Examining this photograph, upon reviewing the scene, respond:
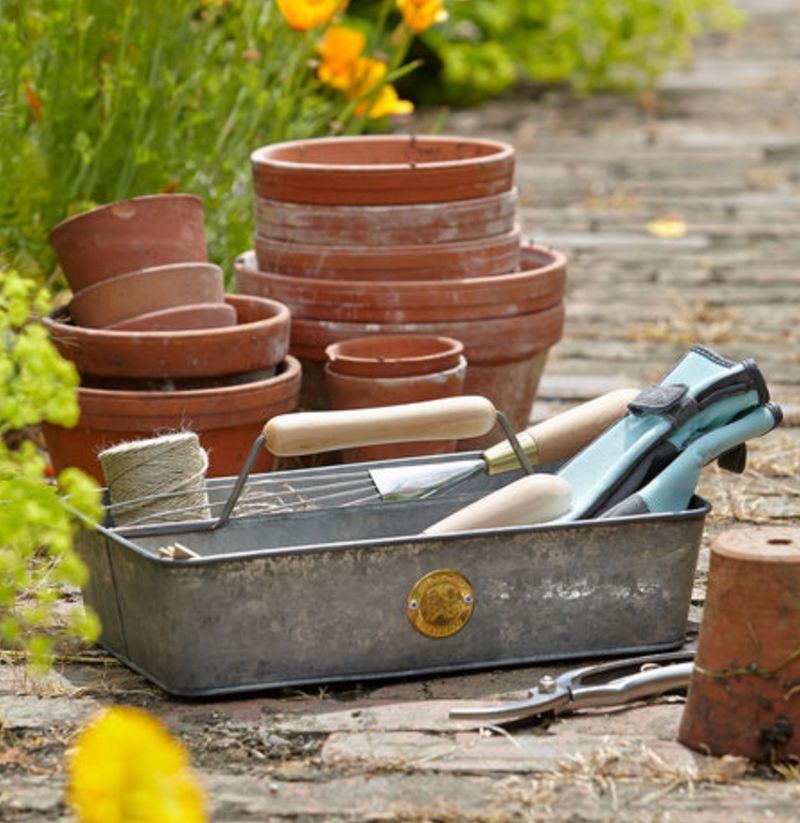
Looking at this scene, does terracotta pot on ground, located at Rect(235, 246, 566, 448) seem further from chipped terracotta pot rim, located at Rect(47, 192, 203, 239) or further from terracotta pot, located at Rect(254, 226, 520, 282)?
chipped terracotta pot rim, located at Rect(47, 192, 203, 239)

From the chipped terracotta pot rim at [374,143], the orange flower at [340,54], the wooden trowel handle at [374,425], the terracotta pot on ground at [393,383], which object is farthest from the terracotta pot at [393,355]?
the orange flower at [340,54]

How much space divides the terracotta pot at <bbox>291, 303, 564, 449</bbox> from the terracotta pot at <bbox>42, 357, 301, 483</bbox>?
0.24 m

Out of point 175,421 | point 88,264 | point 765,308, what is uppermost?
point 88,264

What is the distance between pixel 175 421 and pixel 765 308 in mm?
2435

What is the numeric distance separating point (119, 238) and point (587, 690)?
1.37 metres

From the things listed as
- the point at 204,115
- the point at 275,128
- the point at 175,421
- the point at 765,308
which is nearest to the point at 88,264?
the point at 175,421

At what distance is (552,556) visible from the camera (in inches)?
89.7

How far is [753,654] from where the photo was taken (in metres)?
1.93

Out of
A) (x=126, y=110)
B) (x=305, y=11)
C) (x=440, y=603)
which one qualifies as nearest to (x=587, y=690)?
(x=440, y=603)

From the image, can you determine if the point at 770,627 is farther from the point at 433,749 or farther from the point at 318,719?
the point at 318,719

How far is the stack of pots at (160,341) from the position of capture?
2.77m

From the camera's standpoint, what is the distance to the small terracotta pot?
1921mm

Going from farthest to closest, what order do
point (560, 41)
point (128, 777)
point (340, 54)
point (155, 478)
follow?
point (560, 41), point (340, 54), point (155, 478), point (128, 777)

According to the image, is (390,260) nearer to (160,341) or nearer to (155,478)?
(160,341)
